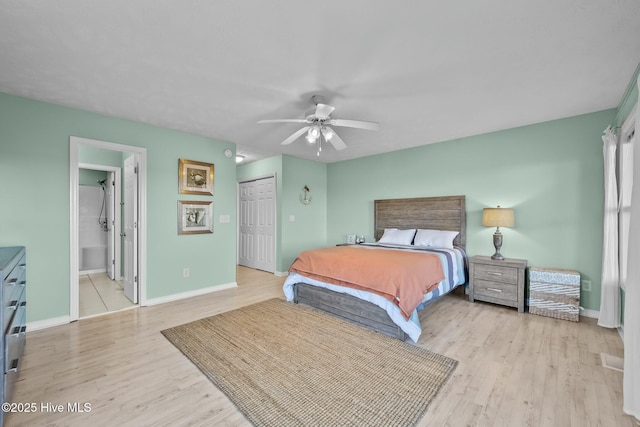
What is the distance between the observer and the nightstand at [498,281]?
342 cm

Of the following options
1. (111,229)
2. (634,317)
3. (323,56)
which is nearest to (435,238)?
Result: (634,317)

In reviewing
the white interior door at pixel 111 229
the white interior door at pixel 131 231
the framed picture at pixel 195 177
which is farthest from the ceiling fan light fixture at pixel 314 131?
the white interior door at pixel 111 229

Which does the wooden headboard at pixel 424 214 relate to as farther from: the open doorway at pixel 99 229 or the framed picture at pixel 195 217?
the open doorway at pixel 99 229

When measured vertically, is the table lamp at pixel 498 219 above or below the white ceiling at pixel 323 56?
below

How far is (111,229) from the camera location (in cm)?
536

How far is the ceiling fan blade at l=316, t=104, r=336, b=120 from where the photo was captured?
2516 mm

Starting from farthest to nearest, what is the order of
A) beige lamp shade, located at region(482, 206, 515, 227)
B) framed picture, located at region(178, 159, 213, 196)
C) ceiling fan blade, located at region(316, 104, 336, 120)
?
framed picture, located at region(178, 159, 213, 196) → beige lamp shade, located at region(482, 206, 515, 227) → ceiling fan blade, located at region(316, 104, 336, 120)

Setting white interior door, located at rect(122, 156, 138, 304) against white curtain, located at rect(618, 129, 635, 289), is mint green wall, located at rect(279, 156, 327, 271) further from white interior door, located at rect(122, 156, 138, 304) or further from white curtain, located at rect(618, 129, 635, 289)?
white curtain, located at rect(618, 129, 635, 289)

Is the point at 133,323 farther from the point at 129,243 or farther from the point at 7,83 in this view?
the point at 7,83

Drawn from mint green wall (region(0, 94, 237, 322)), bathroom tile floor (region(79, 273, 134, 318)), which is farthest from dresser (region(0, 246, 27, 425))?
bathroom tile floor (region(79, 273, 134, 318))

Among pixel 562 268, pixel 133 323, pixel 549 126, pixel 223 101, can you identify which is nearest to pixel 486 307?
pixel 562 268

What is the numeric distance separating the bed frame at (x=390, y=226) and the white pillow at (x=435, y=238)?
0.18 meters

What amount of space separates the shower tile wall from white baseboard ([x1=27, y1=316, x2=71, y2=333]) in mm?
3086

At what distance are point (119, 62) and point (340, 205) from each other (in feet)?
14.9
